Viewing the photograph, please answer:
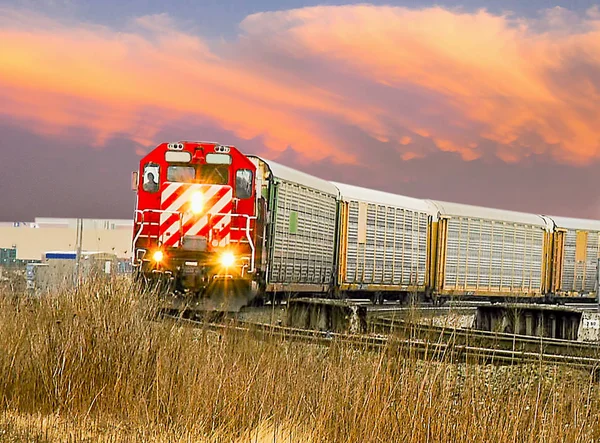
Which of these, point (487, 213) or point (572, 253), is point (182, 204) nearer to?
point (487, 213)

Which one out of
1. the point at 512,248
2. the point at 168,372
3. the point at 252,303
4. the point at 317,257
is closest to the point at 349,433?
the point at 168,372

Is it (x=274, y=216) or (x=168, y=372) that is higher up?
(x=274, y=216)

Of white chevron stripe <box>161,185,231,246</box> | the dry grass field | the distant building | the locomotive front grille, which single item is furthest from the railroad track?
the distant building

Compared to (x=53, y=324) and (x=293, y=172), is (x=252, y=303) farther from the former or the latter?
(x=53, y=324)

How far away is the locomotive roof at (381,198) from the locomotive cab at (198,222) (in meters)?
6.18

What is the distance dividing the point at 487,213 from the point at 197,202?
48.2 feet

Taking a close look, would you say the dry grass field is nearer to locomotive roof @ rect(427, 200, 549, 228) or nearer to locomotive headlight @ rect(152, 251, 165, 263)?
locomotive headlight @ rect(152, 251, 165, 263)

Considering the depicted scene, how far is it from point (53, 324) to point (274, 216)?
9.48 meters

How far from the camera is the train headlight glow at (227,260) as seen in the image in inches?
605

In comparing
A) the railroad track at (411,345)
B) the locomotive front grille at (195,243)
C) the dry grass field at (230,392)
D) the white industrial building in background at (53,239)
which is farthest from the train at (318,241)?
the white industrial building in background at (53,239)

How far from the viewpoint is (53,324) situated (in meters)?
7.62

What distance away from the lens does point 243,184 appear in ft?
51.8

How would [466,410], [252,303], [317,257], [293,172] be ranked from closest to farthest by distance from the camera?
[466,410] < [252,303] < [293,172] < [317,257]

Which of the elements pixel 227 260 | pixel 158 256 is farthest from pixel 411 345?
pixel 158 256
